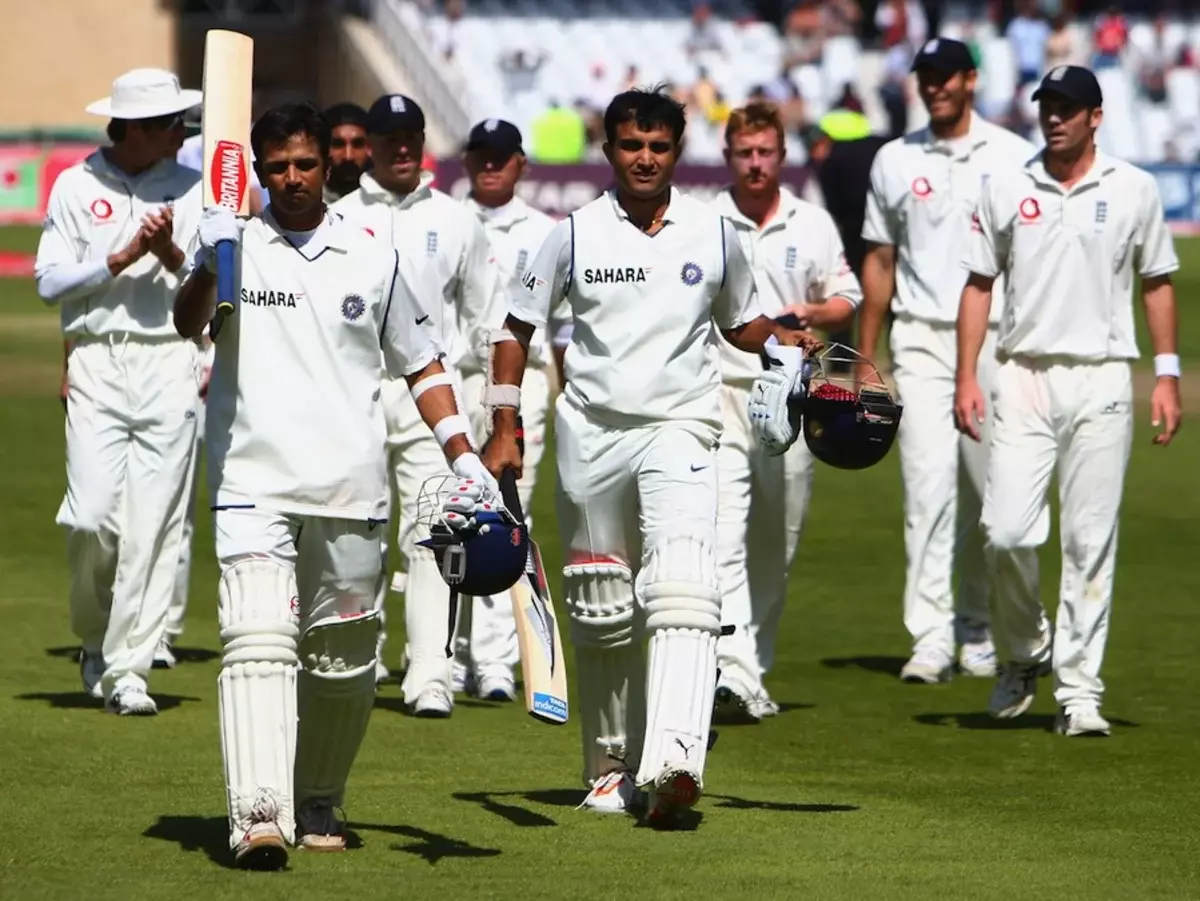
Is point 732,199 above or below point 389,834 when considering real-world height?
above

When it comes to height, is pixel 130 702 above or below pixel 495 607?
below

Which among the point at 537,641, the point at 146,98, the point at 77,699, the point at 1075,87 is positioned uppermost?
the point at 1075,87

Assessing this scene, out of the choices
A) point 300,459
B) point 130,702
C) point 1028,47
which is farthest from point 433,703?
point 1028,47

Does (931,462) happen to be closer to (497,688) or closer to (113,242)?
(497,688)

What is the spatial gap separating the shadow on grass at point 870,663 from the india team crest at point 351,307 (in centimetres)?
445

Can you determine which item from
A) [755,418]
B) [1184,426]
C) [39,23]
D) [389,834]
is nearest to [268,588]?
[389,834]

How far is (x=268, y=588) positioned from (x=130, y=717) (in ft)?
8.95

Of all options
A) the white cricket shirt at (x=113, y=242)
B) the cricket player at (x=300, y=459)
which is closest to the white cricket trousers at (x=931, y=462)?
the white cricket shirt at (x=113, y=242)

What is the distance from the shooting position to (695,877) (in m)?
6.34

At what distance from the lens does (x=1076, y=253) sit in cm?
893

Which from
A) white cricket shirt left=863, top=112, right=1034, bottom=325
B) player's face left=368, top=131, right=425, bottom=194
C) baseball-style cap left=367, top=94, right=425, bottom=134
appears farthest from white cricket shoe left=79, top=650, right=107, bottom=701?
white cricket shirt left=863, top=112, right=1034, bottom=325

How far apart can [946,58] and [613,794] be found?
436 centimetres

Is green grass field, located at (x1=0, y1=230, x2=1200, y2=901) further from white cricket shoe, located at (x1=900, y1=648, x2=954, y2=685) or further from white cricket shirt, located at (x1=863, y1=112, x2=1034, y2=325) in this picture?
white cricket shirt, located at (x1=863, y1=112, x2=1034, y2=325)

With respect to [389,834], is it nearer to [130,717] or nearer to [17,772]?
[17,772]
